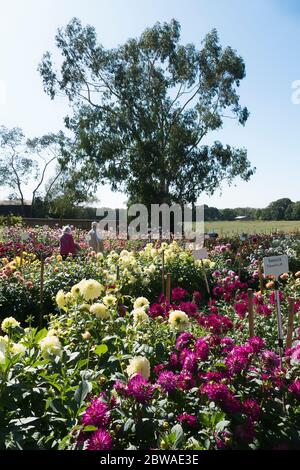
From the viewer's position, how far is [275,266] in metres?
3.46

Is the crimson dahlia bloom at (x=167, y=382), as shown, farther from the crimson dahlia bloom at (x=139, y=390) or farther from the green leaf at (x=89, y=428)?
the green leaf at (x=89, y=428)

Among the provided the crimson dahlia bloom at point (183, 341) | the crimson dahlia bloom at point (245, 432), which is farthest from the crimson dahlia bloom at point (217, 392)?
the crimson dahlia bloom at point (183, 341)

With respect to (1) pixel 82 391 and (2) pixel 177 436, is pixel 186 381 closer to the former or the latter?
(2) pixel 177 436

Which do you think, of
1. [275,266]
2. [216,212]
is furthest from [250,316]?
[216,212]

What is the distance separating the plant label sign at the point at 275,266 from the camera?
3.41 meters

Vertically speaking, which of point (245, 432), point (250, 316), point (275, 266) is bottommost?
point (245, 432)

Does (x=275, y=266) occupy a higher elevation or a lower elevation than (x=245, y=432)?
higher

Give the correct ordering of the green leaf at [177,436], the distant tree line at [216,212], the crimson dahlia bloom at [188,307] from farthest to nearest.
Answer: the distant tree line at [216,212] → the crimson dahlia bloom at [188,307] → the green leaf at [177,436]

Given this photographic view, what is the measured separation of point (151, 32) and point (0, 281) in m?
19.5

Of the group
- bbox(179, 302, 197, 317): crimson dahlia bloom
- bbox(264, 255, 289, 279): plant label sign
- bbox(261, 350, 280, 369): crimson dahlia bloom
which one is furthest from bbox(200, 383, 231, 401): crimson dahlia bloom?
bbox(264, 255, 289, 279): plant label sign

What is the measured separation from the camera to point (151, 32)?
22.4m

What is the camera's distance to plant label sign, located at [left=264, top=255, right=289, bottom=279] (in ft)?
11.2

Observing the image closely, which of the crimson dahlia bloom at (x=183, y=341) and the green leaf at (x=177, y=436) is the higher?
the crimson dahlia bloom at (x=183, y=341)

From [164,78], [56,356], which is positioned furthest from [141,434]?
[164,78]
